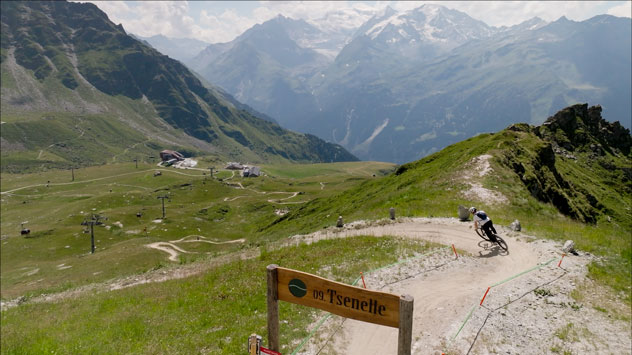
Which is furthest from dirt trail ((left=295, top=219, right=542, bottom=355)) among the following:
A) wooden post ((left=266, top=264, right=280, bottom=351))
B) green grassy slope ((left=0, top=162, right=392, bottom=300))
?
green grassy slope ((left=0, top=162, right=392, bottom=300))

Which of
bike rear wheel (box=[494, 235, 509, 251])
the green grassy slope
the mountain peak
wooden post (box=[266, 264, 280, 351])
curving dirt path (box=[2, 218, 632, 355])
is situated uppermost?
the mountain peak

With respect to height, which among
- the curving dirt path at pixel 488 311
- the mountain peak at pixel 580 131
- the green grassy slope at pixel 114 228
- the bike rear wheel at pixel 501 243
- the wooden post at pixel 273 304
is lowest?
the green grassy slope at pixel 114 228

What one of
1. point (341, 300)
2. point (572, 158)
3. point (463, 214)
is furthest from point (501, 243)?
point (572, 158)

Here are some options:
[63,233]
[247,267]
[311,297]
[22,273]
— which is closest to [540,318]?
[311,297]

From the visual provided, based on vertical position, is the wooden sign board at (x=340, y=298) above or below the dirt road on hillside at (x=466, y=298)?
above

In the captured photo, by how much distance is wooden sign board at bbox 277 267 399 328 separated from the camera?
343 inches

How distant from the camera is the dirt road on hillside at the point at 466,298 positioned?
14.4m

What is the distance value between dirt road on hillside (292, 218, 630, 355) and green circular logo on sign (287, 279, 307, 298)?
557cm

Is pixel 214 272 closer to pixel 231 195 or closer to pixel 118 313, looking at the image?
pixel 118 313

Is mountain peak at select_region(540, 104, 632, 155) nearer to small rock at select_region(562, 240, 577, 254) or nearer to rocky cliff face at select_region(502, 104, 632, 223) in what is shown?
rocky cliff face at select_region(502, 104, 632, 223)

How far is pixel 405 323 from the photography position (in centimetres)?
835

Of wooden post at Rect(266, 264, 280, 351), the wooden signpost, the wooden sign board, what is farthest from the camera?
wooden post at Rect(266, 264, 280, 351)

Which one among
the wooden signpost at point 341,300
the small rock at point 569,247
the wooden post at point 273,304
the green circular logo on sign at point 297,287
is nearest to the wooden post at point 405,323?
the wooden signpost at point 341,300

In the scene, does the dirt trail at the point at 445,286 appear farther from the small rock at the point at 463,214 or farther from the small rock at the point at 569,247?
the small rock at the point at 569,247
